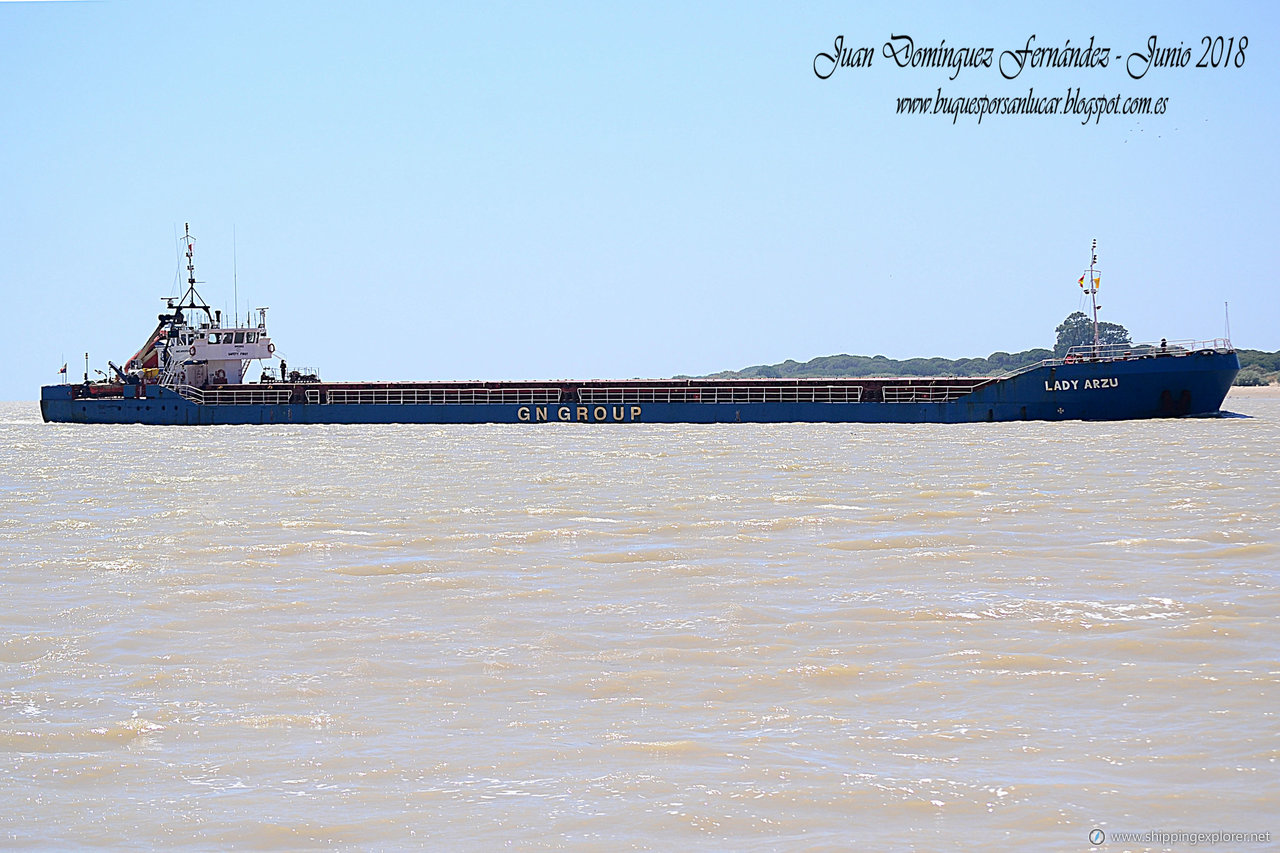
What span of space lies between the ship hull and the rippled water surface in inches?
894

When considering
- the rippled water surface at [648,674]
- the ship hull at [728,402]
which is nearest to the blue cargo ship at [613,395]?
the ship hull at [728,402]

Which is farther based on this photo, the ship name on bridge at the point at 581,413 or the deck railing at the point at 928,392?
the ship name on bridge at the point at 581,413

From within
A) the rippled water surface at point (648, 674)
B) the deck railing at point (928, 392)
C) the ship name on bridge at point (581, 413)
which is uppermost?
the deck railing at point (928, 392)

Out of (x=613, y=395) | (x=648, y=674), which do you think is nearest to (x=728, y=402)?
(x=613, y=395)

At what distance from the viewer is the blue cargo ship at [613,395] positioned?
123 ft

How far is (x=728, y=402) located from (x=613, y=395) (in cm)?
522

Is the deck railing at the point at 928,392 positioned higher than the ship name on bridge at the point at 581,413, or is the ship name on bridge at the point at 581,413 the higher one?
the deck railing at the point at 928,392

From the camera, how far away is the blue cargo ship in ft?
123

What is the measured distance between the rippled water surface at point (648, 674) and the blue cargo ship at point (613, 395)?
75.3ft

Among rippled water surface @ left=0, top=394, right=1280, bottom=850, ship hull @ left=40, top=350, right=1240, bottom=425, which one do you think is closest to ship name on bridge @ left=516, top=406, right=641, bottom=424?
ship hull @ left=40, top=350, right=1240, bottom=425

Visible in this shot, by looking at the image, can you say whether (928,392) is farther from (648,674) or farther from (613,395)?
(648,674)

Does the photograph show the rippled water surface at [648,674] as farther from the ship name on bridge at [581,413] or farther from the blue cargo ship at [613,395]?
the ship name on bridge at [581,413]

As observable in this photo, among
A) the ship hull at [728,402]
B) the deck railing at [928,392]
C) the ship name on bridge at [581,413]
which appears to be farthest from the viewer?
the ship name on bridge at [581,413]

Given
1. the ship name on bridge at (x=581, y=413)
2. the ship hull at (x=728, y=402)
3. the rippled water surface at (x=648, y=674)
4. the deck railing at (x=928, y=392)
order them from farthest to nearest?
the ship name on bridge at (x=581, y=413)
the deck railing at (x=928, y=392)
the ship hull at (x=728, y=402)
the rippled water surface at (x=648, y=674)
